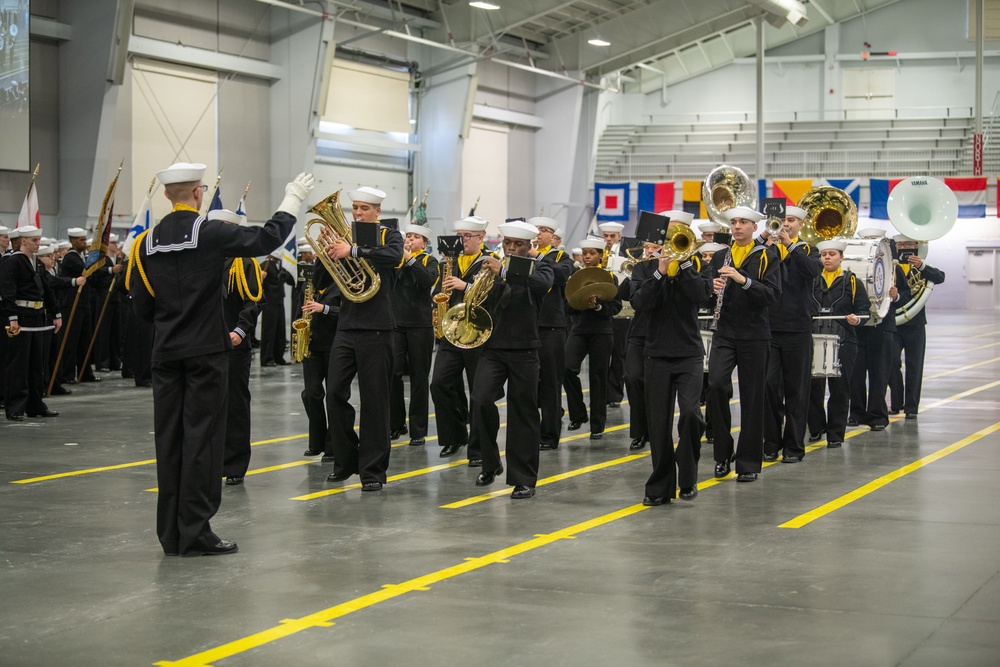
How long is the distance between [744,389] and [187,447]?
14.6 ft

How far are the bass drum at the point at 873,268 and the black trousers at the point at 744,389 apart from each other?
292 cm

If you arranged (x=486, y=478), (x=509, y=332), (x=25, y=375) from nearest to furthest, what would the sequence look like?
(x=509, y=332) → (x=486, y=478) → (x=25, y=375)

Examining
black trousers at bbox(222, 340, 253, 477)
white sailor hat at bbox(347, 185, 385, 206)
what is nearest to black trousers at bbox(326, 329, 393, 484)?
black trousers at bbox(222, 340, 253, 477)

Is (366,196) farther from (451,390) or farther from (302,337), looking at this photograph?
(451,390)

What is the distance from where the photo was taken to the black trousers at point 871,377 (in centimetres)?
1256

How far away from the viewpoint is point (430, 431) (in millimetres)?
12672

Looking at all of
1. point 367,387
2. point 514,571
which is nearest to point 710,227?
point 367,387

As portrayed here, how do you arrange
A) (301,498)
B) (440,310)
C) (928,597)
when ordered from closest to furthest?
(928,597) < (301,498) < (440,310)

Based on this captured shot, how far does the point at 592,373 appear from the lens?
1231 centimetres

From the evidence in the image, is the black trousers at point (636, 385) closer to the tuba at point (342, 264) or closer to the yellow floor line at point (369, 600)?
the tuba at point (342, 264)

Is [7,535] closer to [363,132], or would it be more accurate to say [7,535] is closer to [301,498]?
[301,498]

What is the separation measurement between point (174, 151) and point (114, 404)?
11.3m

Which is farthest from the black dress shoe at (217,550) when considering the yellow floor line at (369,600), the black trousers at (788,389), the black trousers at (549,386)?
the black trousers at (788,389)

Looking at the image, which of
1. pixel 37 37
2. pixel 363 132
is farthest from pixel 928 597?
pixel 363 132
